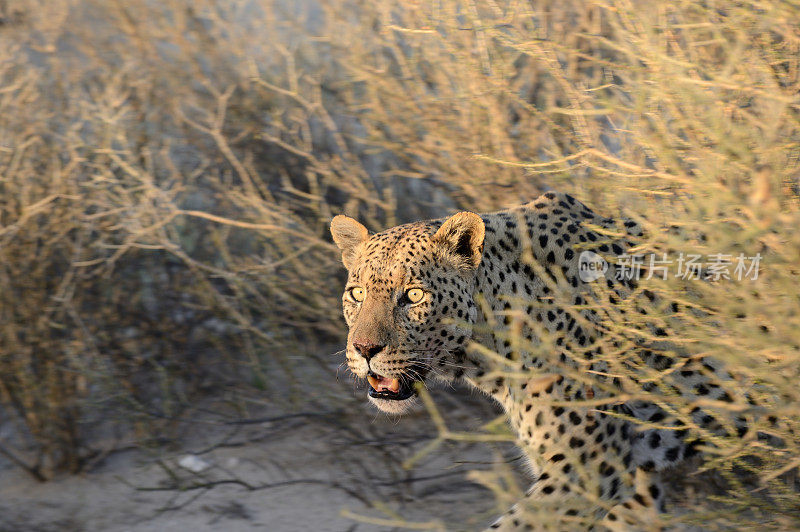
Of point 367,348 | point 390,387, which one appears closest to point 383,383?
point 390,387

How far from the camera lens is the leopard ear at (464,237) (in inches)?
153

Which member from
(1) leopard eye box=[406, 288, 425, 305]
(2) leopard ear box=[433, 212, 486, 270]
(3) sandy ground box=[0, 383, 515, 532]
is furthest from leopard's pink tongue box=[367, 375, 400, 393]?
(3) sandy ground box=[0, 383, 515, 532]

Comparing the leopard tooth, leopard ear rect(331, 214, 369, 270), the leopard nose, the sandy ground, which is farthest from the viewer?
the sandy ground

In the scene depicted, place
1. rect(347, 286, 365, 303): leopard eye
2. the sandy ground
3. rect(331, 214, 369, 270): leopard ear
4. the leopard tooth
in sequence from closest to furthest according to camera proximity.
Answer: the leopard tooth < rect(347, 286, 365, 303): leopard eye < rect(331, 214, 369, 270): leopard ear < the sandy ground

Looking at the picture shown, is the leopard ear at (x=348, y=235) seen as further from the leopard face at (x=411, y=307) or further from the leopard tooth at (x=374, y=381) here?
the leopard tooth at (x=374, y=381)

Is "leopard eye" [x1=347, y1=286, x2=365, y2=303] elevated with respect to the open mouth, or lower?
elevated

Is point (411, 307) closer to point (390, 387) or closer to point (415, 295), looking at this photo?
point (415, 295)

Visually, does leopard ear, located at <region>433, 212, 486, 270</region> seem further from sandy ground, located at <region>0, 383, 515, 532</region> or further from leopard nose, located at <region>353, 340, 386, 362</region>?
sandy ground, located at <region>0, 383, 515, 532</region>

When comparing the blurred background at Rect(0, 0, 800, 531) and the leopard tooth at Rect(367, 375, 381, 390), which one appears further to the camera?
the blurred background at Rect(0, 0, 800, 531)

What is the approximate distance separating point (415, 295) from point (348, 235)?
1.85 feet

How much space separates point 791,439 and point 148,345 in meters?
4.03

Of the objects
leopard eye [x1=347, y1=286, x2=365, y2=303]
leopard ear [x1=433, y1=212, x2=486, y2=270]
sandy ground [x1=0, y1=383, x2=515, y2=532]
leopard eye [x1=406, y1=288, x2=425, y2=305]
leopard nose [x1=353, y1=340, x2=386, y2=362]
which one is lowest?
sandy ground [x1=0, y1=383, x2=515, y2=532]

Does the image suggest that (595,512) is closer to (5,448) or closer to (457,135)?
(457,135)

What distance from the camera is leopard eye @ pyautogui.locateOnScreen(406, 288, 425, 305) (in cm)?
388
